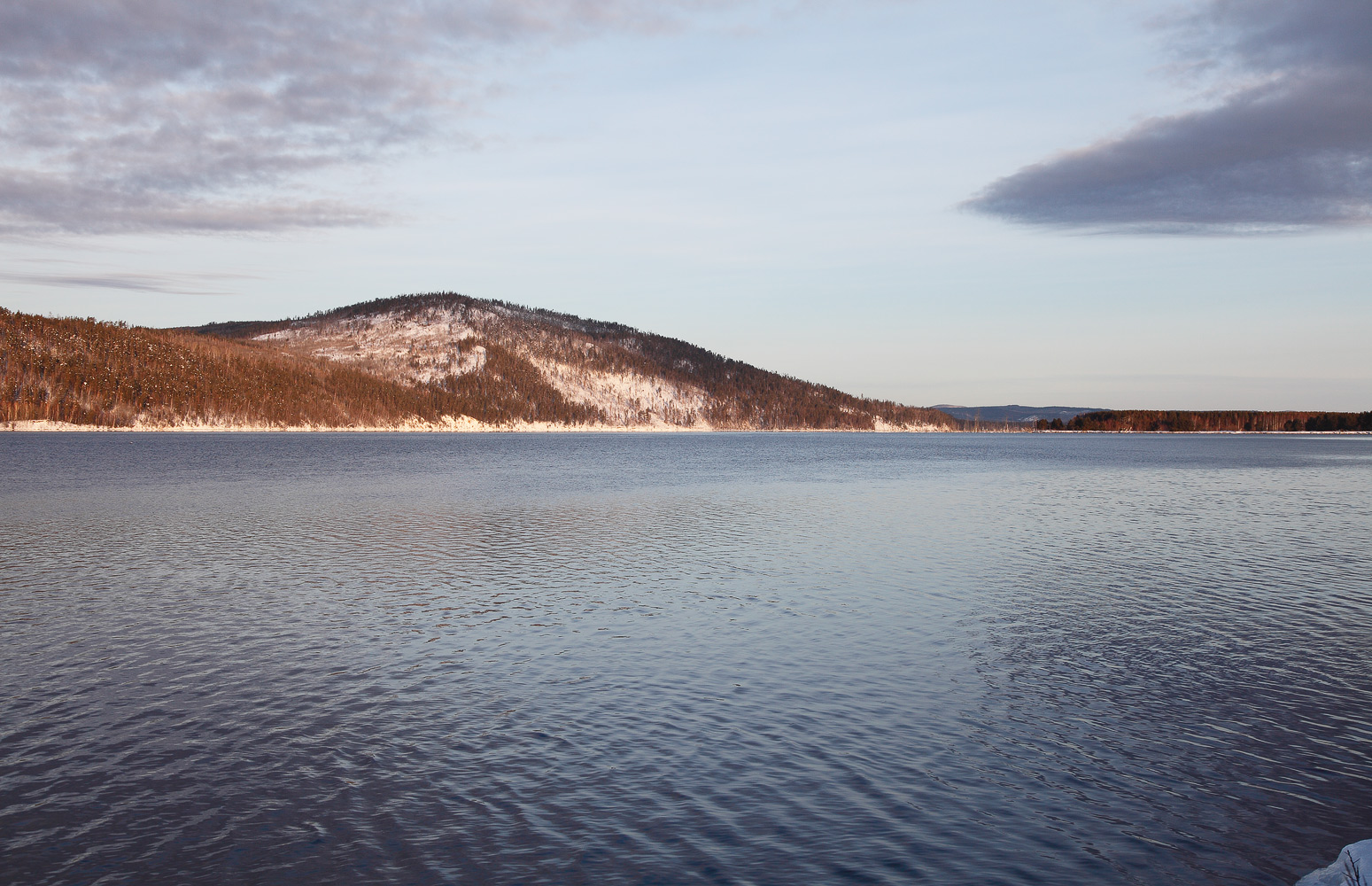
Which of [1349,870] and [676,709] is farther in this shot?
[676,709]

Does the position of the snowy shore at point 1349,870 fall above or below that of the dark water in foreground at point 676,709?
above

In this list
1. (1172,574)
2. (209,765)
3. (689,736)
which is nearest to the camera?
(209,765)

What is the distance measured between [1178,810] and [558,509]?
4096 cm

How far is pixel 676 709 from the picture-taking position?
15719mm

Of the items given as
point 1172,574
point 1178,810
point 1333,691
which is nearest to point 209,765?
point 1178,810

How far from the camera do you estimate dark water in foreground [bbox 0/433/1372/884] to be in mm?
10594

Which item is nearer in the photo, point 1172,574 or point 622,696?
point 622,696

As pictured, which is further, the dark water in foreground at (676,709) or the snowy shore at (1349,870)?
the dark water in foreground at (676,709)

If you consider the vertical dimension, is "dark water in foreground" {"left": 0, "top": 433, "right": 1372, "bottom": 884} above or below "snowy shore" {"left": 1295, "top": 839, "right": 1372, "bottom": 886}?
below

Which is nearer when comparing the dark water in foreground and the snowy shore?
the snowy shore

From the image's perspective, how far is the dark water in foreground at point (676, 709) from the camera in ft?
34.8

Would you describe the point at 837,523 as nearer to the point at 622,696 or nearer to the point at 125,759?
the point at 622,696

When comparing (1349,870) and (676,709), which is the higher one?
(1349,870)

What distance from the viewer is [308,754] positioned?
13.3 m
